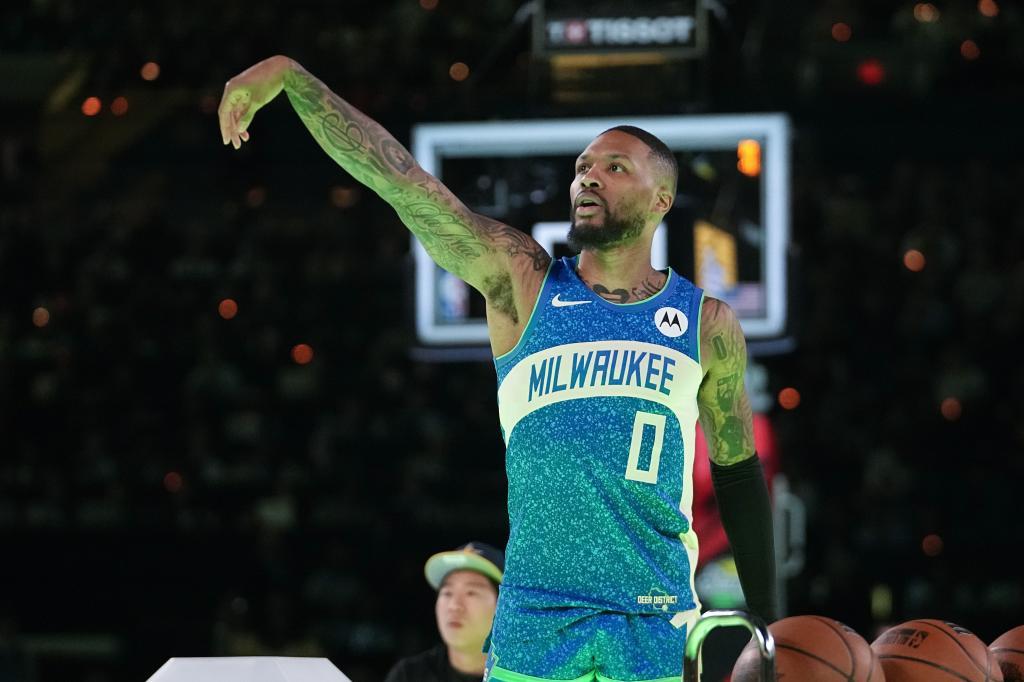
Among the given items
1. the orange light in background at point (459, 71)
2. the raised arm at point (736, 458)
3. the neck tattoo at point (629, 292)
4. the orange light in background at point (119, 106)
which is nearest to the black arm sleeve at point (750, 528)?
the raised arm at point (736, 458)

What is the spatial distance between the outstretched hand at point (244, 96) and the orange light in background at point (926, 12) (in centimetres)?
1379

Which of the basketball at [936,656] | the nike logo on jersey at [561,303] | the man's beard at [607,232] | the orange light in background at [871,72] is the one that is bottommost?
the basketball at [936,656]

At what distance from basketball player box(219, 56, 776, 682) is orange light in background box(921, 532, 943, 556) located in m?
9.71

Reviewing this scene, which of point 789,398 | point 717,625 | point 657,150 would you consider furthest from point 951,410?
point 717,625

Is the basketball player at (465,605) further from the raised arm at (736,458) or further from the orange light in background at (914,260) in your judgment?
the orange light in background at (914,260)

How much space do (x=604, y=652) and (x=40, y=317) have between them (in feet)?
44.6

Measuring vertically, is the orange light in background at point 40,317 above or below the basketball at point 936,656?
above

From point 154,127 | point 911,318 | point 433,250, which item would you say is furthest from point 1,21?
point 433,250

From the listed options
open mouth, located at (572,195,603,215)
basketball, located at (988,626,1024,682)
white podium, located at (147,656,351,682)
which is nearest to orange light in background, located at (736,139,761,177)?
basketball, located at (988,626,1024,682)

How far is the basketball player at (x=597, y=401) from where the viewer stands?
3811 mm

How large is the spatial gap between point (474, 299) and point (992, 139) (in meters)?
7.98

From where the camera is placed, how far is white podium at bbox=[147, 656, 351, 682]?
3096mm

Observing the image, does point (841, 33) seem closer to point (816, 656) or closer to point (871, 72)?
point (871, 72)

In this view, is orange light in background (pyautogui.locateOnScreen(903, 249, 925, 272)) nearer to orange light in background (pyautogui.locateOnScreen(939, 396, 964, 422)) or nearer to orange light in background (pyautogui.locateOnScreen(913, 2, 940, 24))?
orange light in background (pyautogui.locateOnScreen(939, 396, 964, 422))
